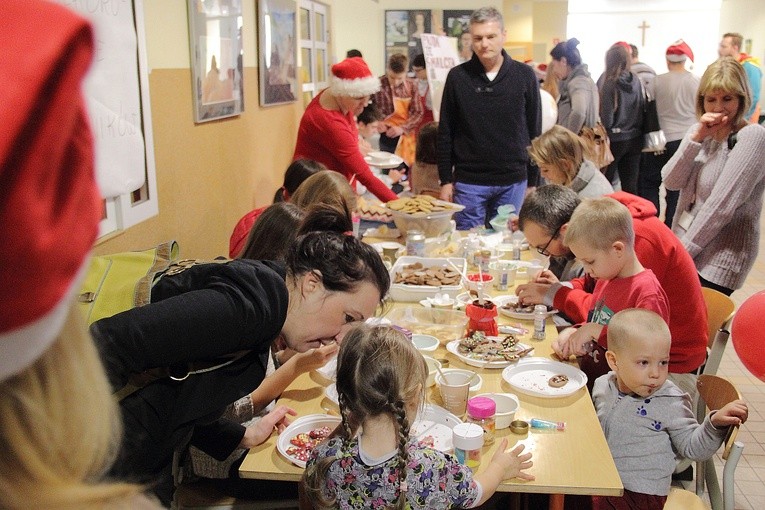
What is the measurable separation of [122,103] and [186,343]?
1.73 m

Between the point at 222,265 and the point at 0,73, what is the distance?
1.03 metres

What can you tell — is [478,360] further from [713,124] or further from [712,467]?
[713,124]

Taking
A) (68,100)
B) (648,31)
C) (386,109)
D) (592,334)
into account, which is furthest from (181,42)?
(648,31)

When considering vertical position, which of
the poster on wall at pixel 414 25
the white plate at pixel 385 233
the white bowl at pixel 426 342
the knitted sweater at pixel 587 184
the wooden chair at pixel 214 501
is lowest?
the wooden chair at pixel 214 501

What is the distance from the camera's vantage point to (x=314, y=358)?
6.88 ft

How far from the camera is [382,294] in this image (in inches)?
71.3

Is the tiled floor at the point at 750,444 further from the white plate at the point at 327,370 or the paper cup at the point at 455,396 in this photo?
the white plate at the point at 327,370

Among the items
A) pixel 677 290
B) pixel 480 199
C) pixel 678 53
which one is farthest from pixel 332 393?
pixel 678 53

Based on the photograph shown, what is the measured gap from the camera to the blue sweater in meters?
4.25

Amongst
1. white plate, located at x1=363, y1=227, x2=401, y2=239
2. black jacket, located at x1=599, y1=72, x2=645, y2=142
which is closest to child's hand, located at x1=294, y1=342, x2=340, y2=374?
white plate, located at x1=363, y1=227, x2=401, y2=239

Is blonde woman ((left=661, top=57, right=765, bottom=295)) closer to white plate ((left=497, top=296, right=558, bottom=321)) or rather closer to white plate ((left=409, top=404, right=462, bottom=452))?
white plate ((left=497, top=296, right=558, bottom=321))

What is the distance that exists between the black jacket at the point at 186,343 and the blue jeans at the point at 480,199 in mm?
2986

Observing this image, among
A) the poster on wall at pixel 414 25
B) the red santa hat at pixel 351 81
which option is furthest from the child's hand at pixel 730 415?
the poster on wall at pixel 414 25

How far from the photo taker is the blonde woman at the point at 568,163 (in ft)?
10.7
